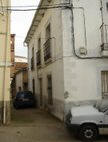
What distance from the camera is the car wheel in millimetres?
9219

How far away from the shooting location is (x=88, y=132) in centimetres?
925

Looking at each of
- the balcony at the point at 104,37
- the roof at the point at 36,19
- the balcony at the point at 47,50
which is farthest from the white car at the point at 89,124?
the roof at the point at 36,19

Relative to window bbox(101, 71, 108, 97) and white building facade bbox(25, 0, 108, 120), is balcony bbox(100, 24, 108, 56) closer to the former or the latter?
white building facade bbox(25, 0, 108, 120)

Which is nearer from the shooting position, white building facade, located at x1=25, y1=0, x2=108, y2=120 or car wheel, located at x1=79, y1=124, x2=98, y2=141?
car wheel, located at x1=79, y1=124, x2=98, y2=141

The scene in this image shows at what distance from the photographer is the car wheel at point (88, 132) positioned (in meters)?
9.22

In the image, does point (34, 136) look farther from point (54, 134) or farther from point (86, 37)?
point (86, 37)

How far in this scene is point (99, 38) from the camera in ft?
41.4

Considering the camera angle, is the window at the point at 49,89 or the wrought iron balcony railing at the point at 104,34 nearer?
the wrought iron balcony railing at the point at 104,34

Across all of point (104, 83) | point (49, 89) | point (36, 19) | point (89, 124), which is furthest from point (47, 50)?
point (89, 124)

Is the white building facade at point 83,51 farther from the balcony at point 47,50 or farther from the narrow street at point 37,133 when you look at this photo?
the balcony at point 47,50

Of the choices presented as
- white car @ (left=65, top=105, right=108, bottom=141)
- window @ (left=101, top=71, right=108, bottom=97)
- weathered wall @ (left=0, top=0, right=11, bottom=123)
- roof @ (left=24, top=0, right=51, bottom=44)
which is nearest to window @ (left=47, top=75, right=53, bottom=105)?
roof @ (left=24, top=0, right=51, bottom=44)

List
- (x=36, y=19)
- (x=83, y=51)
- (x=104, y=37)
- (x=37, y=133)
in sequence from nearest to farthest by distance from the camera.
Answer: (x=37, y=133)
(x=83, y=51)
(x=104, y=37)
(x=36, y=19)

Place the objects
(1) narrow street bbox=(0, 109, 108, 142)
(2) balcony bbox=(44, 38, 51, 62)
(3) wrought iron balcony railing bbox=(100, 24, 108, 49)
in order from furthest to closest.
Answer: (2) balcony bbox=(44, 38, 51, 62)
(3) wrought iron balcony railing bbox=(100, 24, 108, 49)
(1) narrow street bbox=(0, 109, 108, 142)

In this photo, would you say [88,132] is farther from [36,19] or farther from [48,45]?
[36,19]
